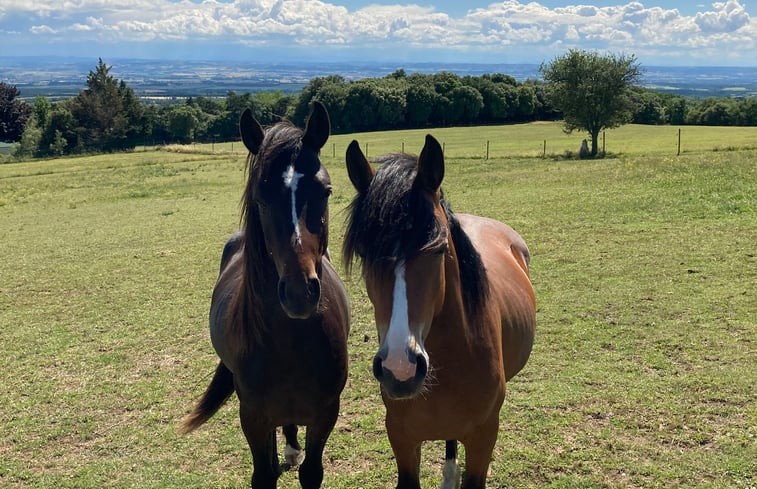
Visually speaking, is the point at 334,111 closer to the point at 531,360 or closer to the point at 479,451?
the point at 531,360

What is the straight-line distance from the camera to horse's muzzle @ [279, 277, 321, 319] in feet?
8.41

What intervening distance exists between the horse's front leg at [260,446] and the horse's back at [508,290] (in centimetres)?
162

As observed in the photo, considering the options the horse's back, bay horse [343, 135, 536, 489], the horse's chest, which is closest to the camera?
bay horse [343, 135, 536, 489]

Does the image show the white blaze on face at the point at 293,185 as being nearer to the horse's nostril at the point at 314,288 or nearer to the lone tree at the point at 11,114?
the horse's nostril at the point at 314,288

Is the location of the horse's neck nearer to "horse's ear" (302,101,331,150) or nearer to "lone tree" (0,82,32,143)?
"horse's ear" (302,101,331,150)

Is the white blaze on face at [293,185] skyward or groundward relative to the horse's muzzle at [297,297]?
skyward

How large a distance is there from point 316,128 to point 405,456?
1.93 metres

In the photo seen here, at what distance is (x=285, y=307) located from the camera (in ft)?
8.45

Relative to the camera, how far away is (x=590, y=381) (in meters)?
5.17

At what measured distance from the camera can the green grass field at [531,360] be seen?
13.6ft

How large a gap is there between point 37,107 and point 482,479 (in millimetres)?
76389

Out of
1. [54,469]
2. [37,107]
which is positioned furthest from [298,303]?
[37,107]

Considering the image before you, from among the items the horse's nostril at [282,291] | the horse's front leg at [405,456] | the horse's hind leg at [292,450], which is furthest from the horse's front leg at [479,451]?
the horse's hind leg at [292,450]

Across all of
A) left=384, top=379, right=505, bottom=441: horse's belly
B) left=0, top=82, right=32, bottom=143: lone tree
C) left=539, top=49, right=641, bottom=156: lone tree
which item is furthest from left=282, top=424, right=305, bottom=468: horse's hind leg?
left=0, top=82, right=32, bottom=143: lone tree
